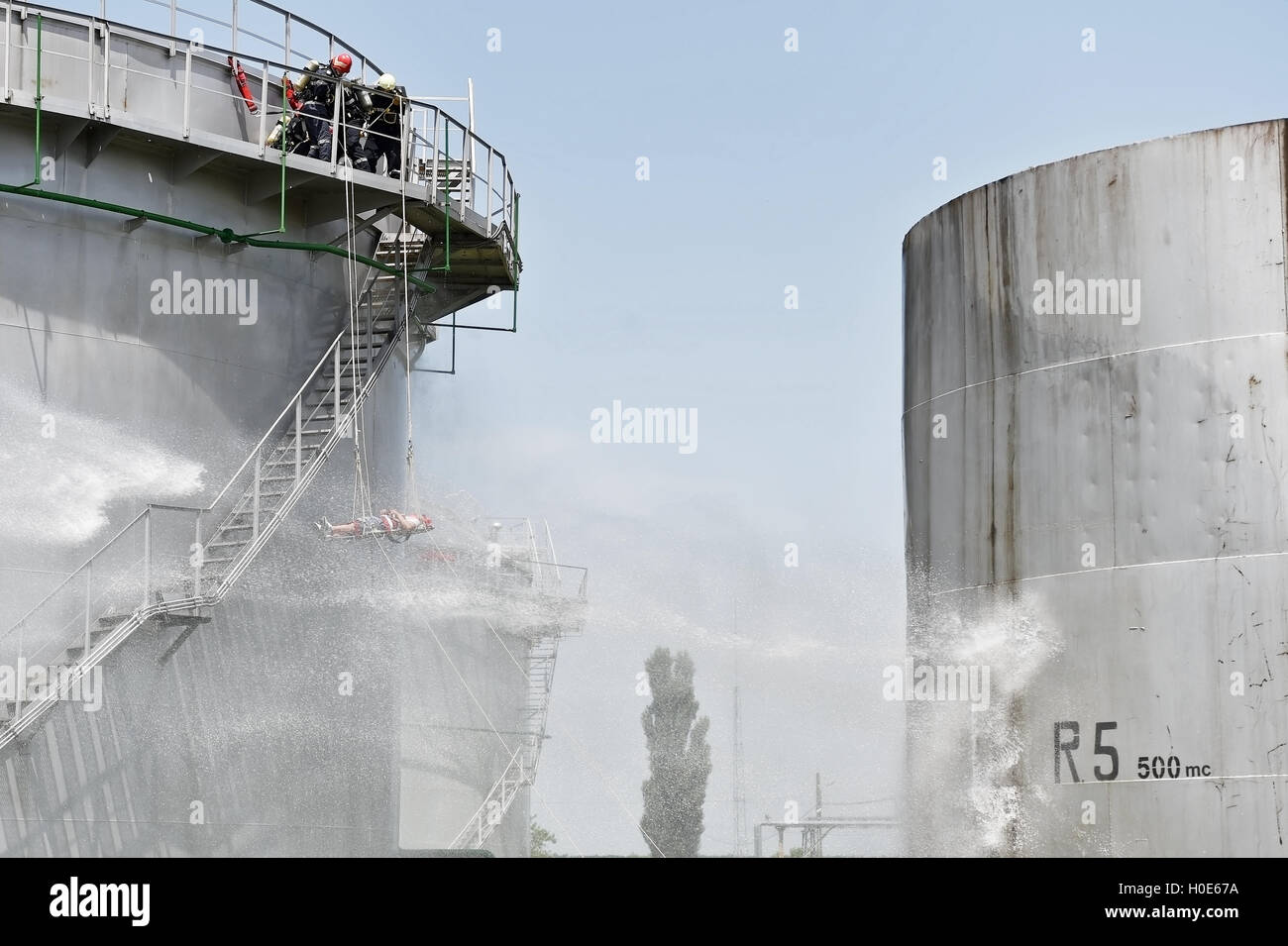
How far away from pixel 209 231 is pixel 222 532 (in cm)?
391

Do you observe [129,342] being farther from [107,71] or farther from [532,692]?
[532,692]

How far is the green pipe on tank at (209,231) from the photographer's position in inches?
730

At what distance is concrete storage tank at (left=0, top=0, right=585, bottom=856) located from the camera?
1800cm

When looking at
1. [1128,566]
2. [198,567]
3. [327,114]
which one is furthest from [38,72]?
[1128,566]

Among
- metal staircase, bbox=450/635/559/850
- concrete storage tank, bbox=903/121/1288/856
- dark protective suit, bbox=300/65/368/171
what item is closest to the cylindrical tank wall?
dark protective suit, bbox=300/65/368/171

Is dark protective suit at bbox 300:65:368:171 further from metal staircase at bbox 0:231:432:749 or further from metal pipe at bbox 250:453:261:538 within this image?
metal pipe at bbox 250:453:261:538

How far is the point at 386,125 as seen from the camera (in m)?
21.4

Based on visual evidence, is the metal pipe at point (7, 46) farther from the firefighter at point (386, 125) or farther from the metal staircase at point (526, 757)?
the metal staircase at point (526, 757)

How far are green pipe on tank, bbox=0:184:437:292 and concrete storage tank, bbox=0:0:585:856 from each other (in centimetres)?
4

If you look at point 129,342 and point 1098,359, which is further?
point 129,342

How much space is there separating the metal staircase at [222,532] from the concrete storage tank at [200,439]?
0.11ft
